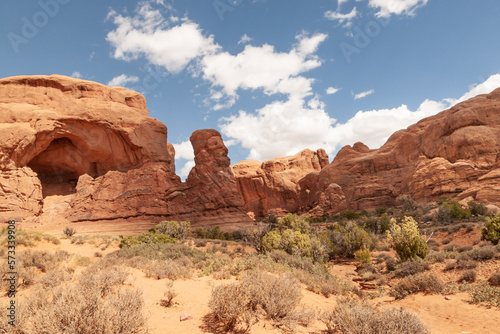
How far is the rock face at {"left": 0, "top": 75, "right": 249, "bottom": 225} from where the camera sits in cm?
2553

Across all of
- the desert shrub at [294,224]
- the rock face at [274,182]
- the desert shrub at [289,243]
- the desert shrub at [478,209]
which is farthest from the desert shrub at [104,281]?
the rock face at [274,182]

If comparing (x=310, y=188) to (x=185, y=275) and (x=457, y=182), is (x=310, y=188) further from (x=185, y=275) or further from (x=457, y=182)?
(x=185, y=275)

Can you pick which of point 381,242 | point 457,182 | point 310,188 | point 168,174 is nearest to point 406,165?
point 457,182

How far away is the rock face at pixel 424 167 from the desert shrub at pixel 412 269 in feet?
69.3


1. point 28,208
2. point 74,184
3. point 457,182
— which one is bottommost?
point 457,182

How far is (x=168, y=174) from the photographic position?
31219 millimetres

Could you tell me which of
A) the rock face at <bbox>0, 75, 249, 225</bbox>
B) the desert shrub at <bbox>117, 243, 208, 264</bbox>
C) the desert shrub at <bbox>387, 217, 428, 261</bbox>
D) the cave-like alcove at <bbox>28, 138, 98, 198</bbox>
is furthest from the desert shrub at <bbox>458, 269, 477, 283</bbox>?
the cave-like alcove at <bbox>28, 138, 98, 198</bbox>

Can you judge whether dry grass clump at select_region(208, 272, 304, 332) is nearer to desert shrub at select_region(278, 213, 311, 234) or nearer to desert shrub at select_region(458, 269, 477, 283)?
desert shrub at select_region(458, 269, 477, 283)

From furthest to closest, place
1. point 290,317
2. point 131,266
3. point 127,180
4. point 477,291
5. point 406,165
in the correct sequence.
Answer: point 406,165
point 127,180
point 131,266
point 477,291
point 290,317

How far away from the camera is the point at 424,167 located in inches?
1442

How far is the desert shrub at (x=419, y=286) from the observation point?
9078 mm

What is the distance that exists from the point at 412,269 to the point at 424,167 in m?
30.2

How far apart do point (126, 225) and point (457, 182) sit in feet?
122

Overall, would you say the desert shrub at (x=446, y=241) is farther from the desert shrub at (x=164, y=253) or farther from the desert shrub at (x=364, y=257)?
the desert shrub at (x=164, y=253)
